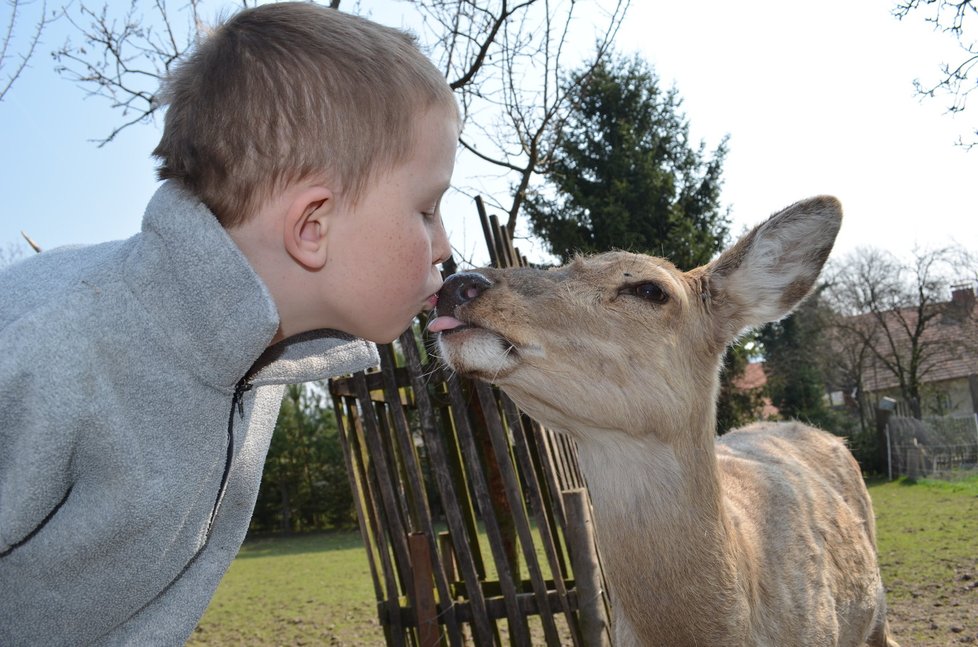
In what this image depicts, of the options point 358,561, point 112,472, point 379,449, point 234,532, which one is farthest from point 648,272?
point 358,561

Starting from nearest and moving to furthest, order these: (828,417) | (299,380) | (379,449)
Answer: (299,380), (379,449), (828,417)

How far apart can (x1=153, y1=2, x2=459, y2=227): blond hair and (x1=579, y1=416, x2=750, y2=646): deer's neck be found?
1.61m

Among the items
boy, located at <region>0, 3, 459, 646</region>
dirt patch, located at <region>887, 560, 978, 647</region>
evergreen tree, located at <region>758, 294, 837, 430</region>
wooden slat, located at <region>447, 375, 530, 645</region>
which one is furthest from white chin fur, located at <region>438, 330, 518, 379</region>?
evergreen tree, located at <region>758, 294, 837, 430</region>

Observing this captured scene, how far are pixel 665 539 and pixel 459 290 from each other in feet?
4.16

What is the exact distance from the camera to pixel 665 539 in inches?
118

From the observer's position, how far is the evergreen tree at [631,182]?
57.5ft

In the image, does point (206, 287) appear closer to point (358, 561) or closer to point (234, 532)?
point (234, 532)

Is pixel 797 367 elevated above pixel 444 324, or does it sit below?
above

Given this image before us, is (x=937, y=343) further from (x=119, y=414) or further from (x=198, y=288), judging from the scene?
(x=119, y=414)

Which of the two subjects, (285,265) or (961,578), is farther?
(961,578)

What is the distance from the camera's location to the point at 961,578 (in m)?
8.27

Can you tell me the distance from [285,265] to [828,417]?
2608 cm

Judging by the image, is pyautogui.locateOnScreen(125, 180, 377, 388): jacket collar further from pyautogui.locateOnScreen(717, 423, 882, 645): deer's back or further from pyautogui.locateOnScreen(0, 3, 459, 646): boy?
pyautogui.locateOnScreen(717, 423, 882, 645): deer's back

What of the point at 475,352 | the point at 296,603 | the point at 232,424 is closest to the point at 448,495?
the point at 475,352
